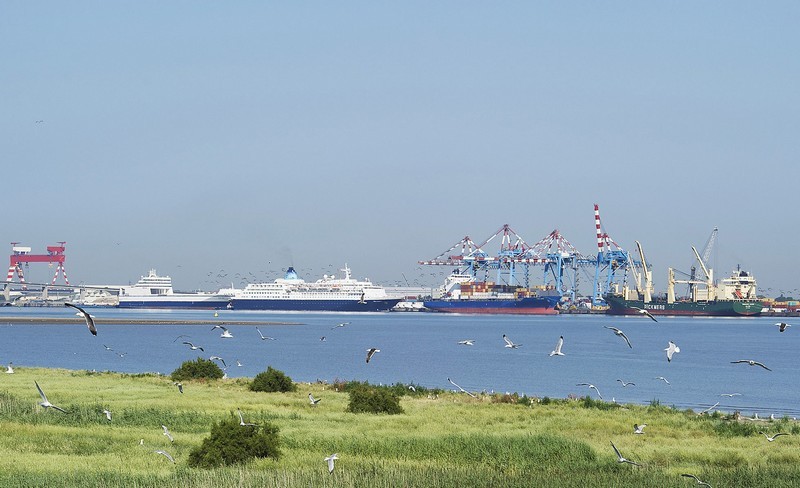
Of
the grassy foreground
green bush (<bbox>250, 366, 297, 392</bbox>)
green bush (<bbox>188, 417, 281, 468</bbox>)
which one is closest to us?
the grassy foreground

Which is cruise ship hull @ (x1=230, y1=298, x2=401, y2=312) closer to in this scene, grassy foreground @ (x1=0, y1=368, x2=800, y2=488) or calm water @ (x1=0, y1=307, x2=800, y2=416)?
calm water @ (x1=0, y1=307, x2=800, y2=416)

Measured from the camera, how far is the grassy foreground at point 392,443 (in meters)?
18.7

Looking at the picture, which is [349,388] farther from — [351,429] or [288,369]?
[288,369]

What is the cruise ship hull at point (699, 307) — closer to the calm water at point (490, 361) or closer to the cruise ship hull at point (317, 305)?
the cruise ship hull at point (317, 305)

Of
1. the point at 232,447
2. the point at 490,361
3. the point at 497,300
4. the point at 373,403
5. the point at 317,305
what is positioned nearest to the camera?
the point at 232,447

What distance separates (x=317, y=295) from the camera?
6954 inches

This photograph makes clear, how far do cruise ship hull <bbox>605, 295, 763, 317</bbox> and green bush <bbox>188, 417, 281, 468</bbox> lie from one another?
462 ft

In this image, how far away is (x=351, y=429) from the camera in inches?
1032

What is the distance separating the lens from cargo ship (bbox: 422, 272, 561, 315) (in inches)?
7141

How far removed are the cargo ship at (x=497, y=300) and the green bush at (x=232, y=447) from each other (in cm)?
16020

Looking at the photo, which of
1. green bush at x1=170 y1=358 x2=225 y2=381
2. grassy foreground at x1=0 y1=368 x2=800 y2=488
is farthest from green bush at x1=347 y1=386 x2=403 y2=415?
green bush at x1=170 y1=358 x2=225 y2=381

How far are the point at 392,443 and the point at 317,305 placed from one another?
15681 centimetres

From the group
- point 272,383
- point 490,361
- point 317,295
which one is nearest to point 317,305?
point 317,295

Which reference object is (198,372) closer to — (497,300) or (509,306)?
(497,300)
